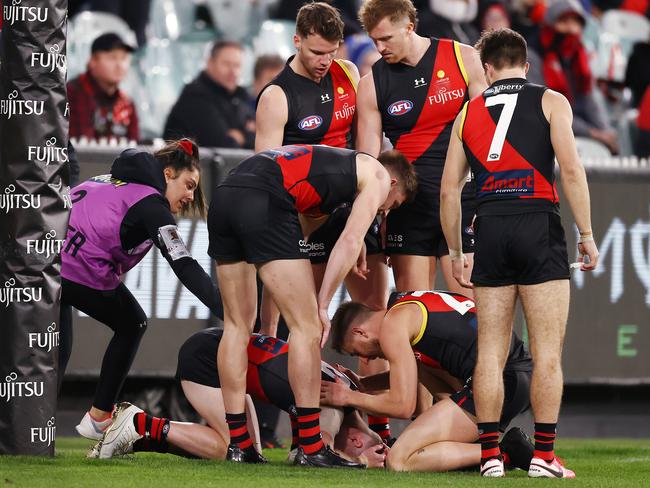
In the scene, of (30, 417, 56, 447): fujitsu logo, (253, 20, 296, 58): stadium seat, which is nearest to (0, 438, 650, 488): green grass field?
(30, 417, 56, 447): fujitsu logo

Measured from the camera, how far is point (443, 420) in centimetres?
629

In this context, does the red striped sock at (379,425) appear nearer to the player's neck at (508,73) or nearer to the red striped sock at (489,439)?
the red striped sock at (489,439)

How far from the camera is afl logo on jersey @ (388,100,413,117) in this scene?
7184 mm

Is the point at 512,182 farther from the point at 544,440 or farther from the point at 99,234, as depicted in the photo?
the point at 99,234

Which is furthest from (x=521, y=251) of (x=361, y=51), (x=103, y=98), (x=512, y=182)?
(x=361, y=51)

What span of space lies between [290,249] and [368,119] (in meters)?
1.51

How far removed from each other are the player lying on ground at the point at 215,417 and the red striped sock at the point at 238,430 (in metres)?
0.26

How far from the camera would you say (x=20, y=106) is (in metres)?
6.08

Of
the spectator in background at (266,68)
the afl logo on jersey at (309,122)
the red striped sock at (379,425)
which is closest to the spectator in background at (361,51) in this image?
the spectator in background at (266,68)

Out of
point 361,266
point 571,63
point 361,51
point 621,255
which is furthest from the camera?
point 571,63

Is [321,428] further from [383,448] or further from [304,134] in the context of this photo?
[304,134]

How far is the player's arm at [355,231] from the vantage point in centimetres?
596

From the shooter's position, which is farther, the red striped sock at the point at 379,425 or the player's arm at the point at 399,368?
the red striped sock at the point at 379,425

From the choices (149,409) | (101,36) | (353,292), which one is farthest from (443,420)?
(101,36)
